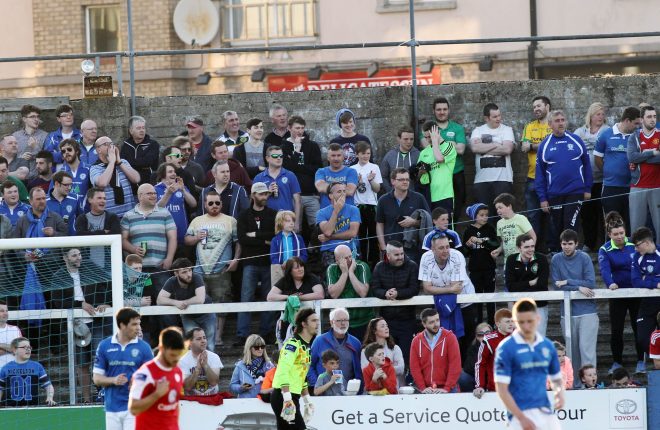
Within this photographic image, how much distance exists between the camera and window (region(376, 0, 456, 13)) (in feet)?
101

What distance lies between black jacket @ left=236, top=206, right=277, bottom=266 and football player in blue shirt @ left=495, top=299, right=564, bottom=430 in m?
5.43

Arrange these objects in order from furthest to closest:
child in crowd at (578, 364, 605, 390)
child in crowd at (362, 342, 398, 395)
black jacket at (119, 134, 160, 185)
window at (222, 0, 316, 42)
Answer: window at (222, 0, 316, 42), black jacket at (119, 134, 160, 185), child in crowd at (578, 364, 605, 390), child in crowd at (362, 342, 398, 395)

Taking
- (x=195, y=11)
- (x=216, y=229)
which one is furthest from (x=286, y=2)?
(x=216, y=229)

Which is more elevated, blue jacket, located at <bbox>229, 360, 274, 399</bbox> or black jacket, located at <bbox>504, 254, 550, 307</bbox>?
black jacket, located at <bbox>504, 254, 550, 307</bbox>

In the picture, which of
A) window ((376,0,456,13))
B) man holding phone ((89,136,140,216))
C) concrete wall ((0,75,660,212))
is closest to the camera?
man holding phone ((89,136,140,216))

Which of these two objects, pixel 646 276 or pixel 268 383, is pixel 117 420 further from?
pixel 646 276

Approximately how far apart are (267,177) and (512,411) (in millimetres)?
6511

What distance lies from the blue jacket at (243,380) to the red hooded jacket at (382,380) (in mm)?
1025

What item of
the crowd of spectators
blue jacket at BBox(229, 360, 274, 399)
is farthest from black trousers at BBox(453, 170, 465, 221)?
blue jacket at BBox(229, 360, 274, 399)

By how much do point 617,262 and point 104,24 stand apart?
2163 centimetres

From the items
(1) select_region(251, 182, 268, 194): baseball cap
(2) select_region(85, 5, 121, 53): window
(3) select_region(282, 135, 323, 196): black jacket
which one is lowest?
(1) select_region(251, 182, 268, 194): baseball cap

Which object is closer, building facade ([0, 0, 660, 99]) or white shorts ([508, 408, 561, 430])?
white shorts ([508, 408, 561, 430])

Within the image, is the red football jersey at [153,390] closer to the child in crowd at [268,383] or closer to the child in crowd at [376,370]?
the child in crowd at [268,383]

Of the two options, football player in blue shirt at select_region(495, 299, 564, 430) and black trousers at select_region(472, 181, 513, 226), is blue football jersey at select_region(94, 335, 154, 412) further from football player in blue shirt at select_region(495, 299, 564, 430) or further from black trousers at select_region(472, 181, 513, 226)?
black trousers at select_region(472, 181, 513, 226)
